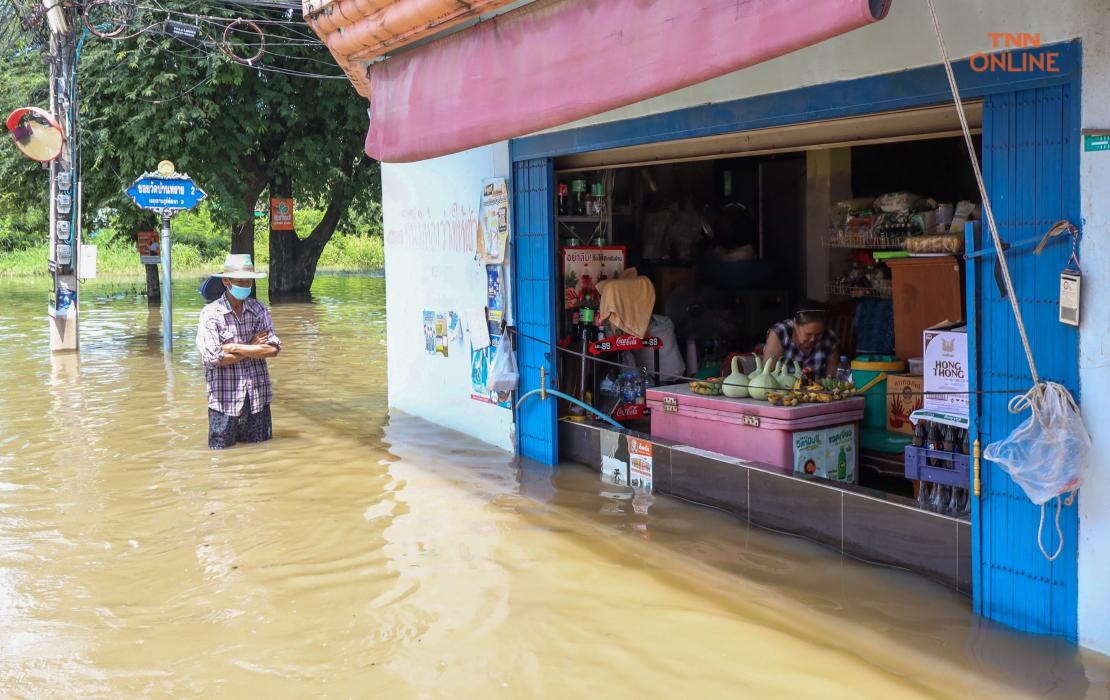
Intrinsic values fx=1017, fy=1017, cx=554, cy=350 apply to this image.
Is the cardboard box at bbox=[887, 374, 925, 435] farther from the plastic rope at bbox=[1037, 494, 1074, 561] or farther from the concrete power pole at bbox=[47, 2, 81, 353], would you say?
the concrete power pole at bbox=[47, 2, 81, 353]

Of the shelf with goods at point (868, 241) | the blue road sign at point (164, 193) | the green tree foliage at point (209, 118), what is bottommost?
the shelf with goods at point (868, 241)

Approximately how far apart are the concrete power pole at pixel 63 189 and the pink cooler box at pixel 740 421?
11935 millimetres

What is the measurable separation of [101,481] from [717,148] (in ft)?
17.4

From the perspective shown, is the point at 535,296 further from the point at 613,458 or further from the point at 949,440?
the point at 949,440

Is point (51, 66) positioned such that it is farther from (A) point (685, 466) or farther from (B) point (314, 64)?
(A) point (685, 466)

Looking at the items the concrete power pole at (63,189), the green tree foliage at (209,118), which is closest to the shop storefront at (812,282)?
the concrete power pole at (63,189)

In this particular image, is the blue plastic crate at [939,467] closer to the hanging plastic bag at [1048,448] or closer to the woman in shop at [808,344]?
the hanging plastic bag at [1048,448]

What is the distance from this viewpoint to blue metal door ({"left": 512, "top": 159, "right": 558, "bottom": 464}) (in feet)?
25.6

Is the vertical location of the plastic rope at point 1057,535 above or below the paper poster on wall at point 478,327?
below

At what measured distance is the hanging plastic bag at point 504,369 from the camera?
26.9 ft

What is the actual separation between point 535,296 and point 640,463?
1608mm

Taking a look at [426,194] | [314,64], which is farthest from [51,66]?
[426,194]

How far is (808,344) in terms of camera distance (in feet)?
24.1

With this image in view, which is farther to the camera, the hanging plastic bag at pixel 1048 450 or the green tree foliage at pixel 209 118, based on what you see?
the green tree foliage at pixel 209 118
